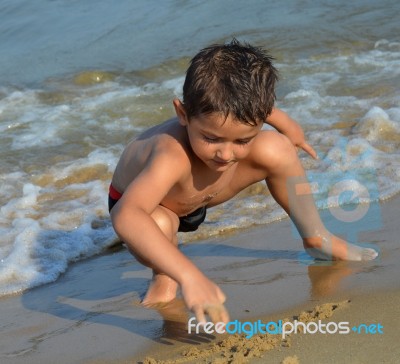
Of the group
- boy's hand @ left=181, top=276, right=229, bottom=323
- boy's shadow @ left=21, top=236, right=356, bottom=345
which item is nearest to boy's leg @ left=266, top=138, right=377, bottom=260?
boy's shadow @ left=21, top=236, right=356, bottom=345

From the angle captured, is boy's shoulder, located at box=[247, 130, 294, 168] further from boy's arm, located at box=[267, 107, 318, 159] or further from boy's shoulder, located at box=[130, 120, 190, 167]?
boy's shoulder, located at box=[130, 120, 190, 167]

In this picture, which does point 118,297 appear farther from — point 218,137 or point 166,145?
point 218,137

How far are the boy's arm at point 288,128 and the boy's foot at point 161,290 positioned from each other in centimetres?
83

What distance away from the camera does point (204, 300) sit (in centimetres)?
239

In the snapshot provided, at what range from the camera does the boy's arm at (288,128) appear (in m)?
3.53

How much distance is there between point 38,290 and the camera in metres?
3.71

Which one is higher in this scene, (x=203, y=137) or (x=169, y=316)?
(x=203, y=137)

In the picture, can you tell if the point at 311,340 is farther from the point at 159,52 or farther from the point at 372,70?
the point at 159,52

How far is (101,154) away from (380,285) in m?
2.92

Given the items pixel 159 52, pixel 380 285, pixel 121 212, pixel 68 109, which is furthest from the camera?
pixel 159 52

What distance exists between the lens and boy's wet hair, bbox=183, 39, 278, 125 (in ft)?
9.20

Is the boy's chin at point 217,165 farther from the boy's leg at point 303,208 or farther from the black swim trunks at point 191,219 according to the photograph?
the black swim trunks at point 191,219

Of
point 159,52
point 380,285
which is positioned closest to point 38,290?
point 380,285

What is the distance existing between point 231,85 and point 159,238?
591 mm
